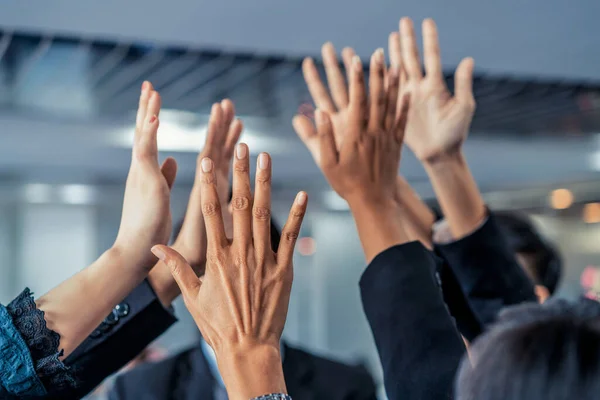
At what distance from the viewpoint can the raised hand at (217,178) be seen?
41.1 inches

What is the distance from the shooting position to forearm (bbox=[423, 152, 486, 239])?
117cm

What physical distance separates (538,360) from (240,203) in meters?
0.34

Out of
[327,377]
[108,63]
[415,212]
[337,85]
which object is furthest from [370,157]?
[108,63]

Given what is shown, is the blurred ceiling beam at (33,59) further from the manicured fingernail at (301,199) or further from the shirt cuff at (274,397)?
the shirt cuff at (274,397)

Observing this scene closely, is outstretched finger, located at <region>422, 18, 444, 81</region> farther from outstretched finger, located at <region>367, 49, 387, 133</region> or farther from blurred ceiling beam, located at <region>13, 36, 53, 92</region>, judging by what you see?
blurred ceiling beam, located at <region>13, 36, 53, 92</region>

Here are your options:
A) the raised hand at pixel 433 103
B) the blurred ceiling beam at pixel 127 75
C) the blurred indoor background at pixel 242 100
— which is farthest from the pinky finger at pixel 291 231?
the blurred ceiling beam at pixel 127 75

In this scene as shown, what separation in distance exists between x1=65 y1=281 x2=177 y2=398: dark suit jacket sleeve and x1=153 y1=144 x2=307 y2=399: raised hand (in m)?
0.32

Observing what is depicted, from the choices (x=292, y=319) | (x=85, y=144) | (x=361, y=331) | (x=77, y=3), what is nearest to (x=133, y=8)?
(x=77, y=3)

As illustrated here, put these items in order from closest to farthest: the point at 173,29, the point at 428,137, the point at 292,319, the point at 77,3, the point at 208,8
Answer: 1. the point at 428,137
2. the point at 77,3
3. the point at 208,8
4. the point at 173,29
5. the point at 292,319

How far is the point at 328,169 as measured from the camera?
3.18ft

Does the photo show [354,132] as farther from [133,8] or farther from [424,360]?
[133,8]

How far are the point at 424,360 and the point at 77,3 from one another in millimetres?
1557

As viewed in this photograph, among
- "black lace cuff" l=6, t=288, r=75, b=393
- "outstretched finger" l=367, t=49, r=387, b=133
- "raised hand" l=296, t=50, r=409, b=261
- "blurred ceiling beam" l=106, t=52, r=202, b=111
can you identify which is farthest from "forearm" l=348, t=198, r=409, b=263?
"blurred ceiling beam" l=106, t=52, r=202, b=111

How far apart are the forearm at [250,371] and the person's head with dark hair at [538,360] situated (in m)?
0.19
